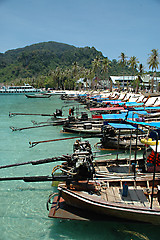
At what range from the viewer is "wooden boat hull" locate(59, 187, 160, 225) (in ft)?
27.6

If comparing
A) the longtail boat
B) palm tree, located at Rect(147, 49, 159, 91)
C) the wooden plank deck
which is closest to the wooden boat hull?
the longtail boat

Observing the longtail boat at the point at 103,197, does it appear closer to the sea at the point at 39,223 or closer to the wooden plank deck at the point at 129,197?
the wooden plank deck at the point at 129,197

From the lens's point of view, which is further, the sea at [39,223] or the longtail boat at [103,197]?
the sea at [39,223]

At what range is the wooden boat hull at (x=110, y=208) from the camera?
8.42 m

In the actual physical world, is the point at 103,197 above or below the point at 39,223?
above

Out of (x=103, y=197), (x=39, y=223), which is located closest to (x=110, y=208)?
(x=103, y=197)

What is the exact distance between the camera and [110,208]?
8664 mm

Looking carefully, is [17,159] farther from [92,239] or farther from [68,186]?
[92,239]

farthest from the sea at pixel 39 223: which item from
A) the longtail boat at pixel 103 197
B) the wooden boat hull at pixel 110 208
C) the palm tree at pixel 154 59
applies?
the palm tree at pixel 154 59

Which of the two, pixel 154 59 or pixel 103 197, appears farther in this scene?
pixel 154 59

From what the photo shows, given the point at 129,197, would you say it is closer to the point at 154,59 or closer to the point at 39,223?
the point at 39,223

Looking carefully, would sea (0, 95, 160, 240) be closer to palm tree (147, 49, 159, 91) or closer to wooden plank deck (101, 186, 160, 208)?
wooden plank deck (101, 186, 160, 208)

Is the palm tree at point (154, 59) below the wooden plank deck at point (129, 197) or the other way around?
the other way around

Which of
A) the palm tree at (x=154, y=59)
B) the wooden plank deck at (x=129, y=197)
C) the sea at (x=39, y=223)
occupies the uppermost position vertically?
the palm tree at (x=154, y=59)
